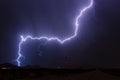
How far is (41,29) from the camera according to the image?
10594 millimetres

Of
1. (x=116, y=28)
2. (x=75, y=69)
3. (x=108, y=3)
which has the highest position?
(x=108, y=3)

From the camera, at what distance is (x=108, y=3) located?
10.4 m

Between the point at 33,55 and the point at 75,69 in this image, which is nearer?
the point at 75,69

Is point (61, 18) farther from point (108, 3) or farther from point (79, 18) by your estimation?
point (108, 3)

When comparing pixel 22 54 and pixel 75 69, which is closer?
pixel 75 69

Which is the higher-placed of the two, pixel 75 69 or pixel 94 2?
pixel 94 2

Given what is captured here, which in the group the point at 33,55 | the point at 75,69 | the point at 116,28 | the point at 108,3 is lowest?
the point at 75,69

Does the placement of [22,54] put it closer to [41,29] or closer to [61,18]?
[41,29]

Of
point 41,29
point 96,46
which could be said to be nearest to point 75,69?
point 96,46

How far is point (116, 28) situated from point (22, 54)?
381cm

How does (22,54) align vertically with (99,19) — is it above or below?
below

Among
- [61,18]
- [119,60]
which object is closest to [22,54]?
[61,18]

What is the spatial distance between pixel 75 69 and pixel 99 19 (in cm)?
401

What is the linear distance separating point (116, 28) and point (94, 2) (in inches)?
52.6
